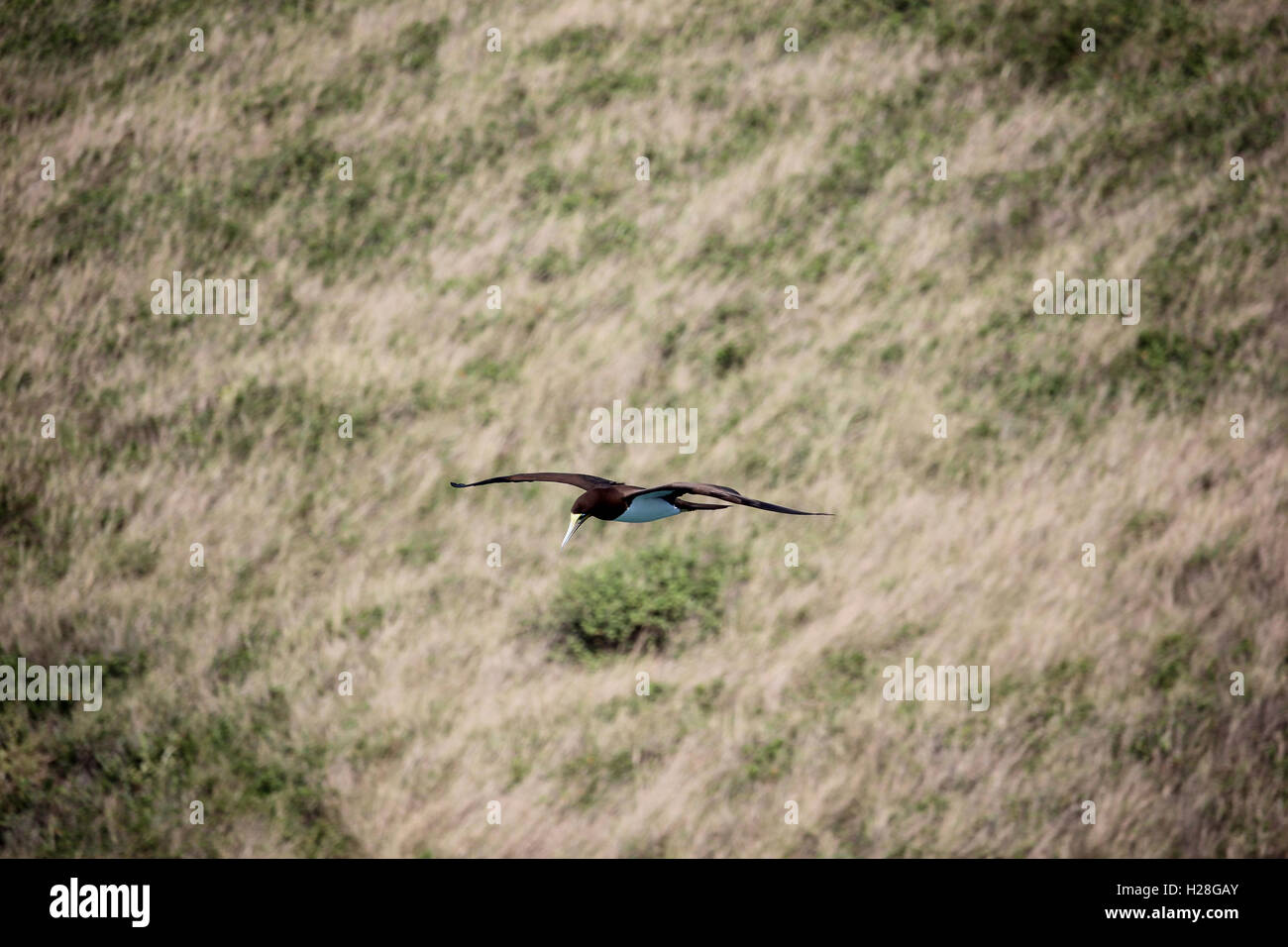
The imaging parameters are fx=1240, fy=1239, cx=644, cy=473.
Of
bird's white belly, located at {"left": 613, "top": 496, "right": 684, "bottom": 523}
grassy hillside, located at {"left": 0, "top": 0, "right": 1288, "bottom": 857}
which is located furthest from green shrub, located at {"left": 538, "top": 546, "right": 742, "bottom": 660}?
bird's white belly, located at {"left": 613, "top": 496, "right": 684, "bottom": 523}

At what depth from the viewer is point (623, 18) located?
1792cm

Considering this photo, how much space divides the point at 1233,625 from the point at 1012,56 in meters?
9.13

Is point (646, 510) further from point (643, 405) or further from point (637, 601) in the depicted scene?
point (643, 405)

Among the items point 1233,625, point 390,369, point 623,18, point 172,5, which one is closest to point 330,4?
point 172,5

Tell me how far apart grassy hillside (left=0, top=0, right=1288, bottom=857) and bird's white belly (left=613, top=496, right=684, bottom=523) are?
4.48 m

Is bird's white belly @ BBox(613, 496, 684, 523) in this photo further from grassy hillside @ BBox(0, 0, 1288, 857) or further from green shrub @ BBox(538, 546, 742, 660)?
green shrub @ BBox(538, 546, 742, 660)

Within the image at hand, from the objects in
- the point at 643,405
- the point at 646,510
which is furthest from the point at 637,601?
the point at 646,510

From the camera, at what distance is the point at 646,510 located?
279 inches

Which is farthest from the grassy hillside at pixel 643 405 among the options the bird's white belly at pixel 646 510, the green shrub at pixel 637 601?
the bird's white belly at pixel 646 510

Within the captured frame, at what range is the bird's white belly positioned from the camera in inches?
274

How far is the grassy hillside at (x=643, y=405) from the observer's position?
432 inches

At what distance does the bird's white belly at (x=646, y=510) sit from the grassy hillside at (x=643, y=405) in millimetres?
4475
